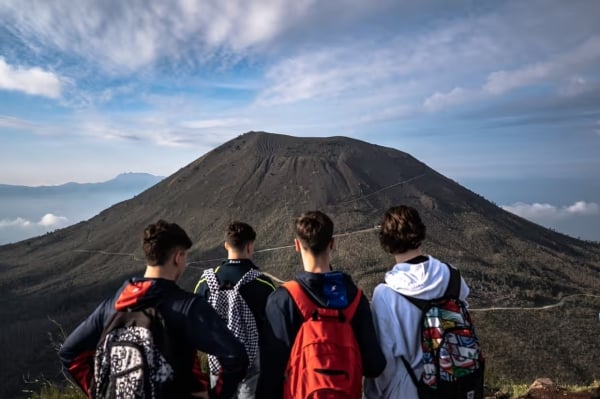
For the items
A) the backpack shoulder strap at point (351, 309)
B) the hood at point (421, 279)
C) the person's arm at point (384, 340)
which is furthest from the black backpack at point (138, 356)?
the hood at point (421, 279)

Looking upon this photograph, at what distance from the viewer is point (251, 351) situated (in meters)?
4.50

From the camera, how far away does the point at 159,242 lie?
3.57m

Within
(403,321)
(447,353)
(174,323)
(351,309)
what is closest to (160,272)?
(174,323)

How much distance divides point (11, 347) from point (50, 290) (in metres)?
12.2

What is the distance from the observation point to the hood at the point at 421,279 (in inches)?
148

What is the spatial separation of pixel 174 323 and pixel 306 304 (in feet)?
3.05

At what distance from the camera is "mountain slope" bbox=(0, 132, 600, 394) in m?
32.1

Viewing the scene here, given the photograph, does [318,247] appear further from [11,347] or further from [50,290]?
[50,290]

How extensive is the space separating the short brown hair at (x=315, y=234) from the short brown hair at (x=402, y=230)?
1.47 feet

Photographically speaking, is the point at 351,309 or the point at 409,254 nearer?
the point at 351,309

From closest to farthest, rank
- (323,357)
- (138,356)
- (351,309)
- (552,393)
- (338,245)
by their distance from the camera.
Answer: (138,356), (323,357), (351,309), (552,393), (338,245)

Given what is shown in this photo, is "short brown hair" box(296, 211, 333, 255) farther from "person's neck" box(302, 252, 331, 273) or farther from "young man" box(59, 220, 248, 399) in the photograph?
"young man" box(59, 220, 248, 399)

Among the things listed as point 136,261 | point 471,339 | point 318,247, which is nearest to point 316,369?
point 318,247

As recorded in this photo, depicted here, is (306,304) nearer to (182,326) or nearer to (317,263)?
(317,263)
